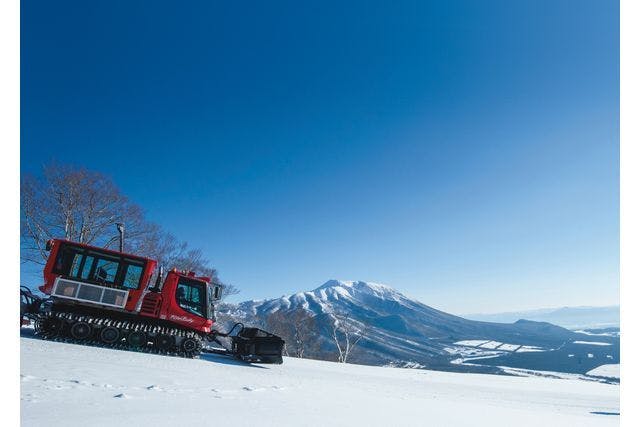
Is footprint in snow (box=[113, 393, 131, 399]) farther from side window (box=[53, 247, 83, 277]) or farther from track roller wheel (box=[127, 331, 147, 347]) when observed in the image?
side window (box=[53, 247, 83, 277])

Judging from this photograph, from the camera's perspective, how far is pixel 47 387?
4.63m

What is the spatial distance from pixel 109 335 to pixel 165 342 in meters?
1.60

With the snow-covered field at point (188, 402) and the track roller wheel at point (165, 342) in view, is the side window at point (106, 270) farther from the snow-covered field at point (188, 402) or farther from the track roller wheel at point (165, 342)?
the snow-covered field at point (188, 402)

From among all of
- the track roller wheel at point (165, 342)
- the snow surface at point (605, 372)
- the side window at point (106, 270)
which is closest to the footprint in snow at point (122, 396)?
the track roller wheel at point (165, 342)

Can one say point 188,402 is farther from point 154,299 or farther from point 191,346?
point 154,299

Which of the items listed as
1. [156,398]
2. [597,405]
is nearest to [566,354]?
[597,405]

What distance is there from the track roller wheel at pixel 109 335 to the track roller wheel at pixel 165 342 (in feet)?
3.71

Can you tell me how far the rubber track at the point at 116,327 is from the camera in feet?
34.0

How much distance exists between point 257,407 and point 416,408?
8.80 ft

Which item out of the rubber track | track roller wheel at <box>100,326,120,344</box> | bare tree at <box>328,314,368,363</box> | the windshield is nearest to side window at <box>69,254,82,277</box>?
the rubber track

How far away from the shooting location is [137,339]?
10719 millimetres
